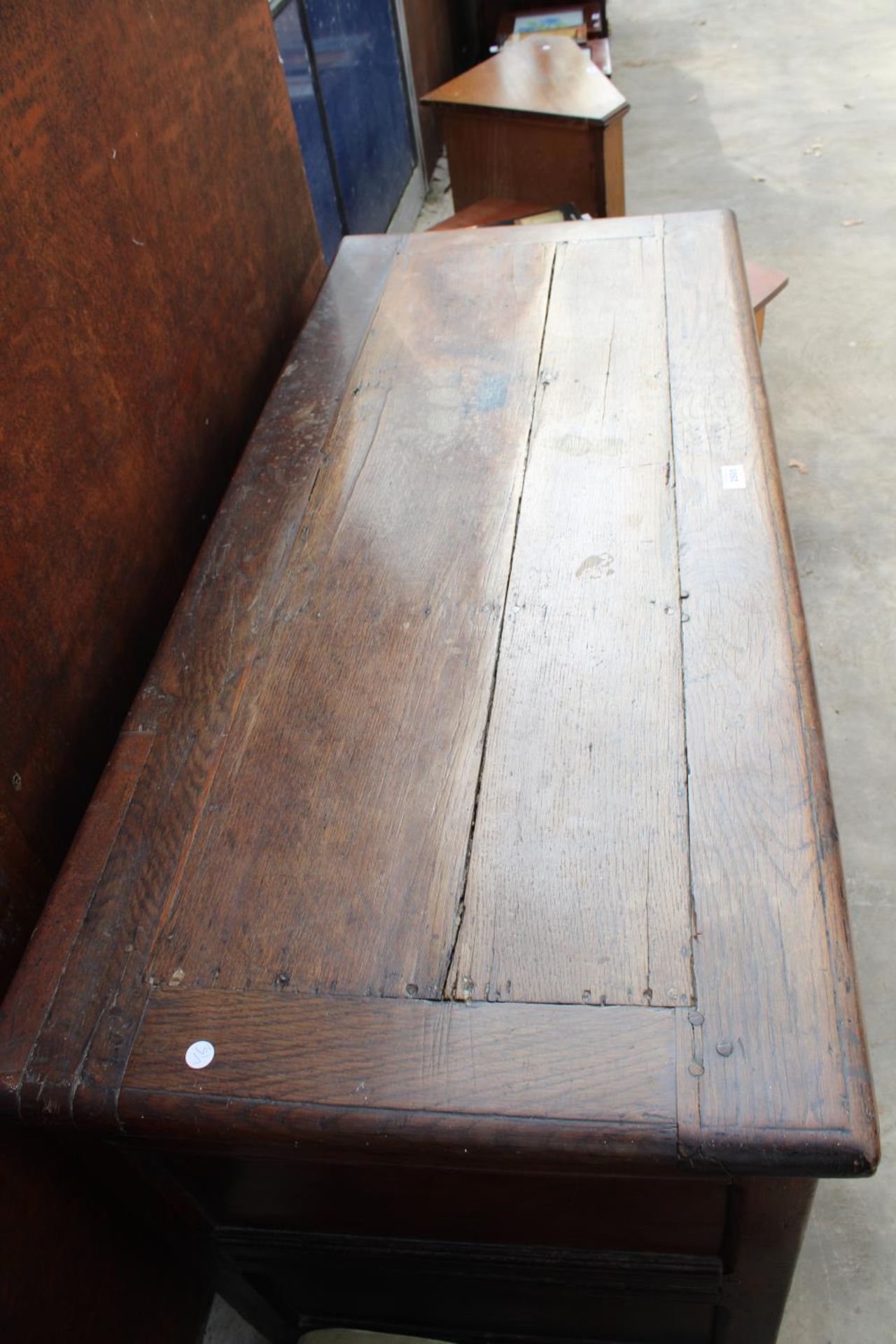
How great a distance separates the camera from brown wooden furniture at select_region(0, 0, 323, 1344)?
3.59 ft

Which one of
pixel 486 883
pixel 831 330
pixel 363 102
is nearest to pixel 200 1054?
pixel 486 883

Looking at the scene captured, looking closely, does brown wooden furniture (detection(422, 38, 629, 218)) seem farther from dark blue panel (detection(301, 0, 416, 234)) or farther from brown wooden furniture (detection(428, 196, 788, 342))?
dark blue panel (detection(301, 0, 416, 234))

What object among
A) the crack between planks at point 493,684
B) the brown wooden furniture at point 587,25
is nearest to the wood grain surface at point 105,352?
the crack between planks at point 493,684

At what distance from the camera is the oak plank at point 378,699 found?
950 millimetres

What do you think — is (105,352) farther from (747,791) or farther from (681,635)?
(747,791)

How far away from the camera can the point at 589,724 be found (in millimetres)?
1069

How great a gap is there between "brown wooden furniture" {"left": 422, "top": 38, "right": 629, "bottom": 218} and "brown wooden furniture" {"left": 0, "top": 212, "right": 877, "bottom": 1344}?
184 centimetres

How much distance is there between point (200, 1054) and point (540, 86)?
327 centimetres

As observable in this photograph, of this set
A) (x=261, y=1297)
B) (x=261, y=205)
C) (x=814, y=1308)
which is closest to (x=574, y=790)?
(x=261, y=1297)

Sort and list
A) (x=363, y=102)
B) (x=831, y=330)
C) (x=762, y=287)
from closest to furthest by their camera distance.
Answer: (x=762, y=287), (x=831, y=330), (x=363, y=102)

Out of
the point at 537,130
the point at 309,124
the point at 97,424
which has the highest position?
the point at 97,424

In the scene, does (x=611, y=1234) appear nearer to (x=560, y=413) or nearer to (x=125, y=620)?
(x=125, y=620)

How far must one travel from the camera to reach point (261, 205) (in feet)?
5.73

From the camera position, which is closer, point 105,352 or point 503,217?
point 105,352
